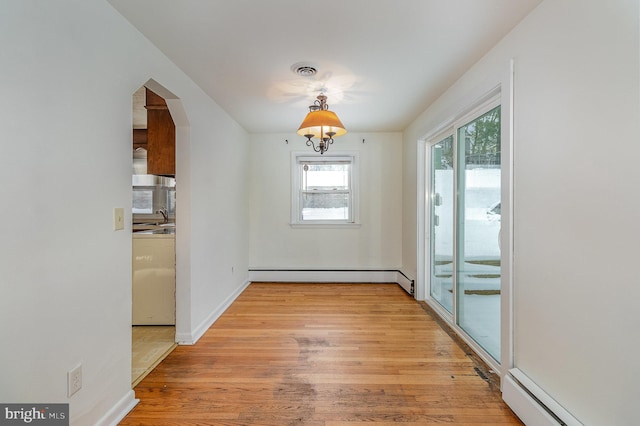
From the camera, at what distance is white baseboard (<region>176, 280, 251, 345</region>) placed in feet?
8.82

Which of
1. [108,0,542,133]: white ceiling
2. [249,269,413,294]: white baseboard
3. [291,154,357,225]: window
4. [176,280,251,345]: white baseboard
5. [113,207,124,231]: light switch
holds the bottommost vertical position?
[176,280,251,345]: white baseboard

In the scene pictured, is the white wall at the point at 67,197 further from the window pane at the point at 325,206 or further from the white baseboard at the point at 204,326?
the window pane at the point at 325,206

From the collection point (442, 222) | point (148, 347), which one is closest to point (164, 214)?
point (148, 347)

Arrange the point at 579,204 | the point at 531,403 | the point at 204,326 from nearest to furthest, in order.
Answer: the point at 579,204 < the point at 531,403 < the point at 204,326

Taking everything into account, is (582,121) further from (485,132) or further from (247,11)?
(247,11)

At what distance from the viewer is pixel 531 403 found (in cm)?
164

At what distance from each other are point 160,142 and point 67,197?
6.44 ft

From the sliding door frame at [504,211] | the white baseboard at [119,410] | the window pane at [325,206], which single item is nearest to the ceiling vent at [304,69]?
the sliding door frame at [504,211]

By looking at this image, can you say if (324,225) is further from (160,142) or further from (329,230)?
(160,142)

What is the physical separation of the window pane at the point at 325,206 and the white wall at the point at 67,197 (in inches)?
118

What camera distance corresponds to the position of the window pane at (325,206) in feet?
16.1

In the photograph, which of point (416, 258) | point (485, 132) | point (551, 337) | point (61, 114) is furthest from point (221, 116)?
point (551, 337)

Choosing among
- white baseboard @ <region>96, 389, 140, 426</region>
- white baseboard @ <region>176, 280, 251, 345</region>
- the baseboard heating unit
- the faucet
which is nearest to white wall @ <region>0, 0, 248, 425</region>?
white baseboard @ <region>96, 389, 140, 426</region>

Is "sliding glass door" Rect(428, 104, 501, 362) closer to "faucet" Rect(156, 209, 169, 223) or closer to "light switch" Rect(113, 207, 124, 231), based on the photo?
"light switch" Rect(113, 207, 124, 231)
